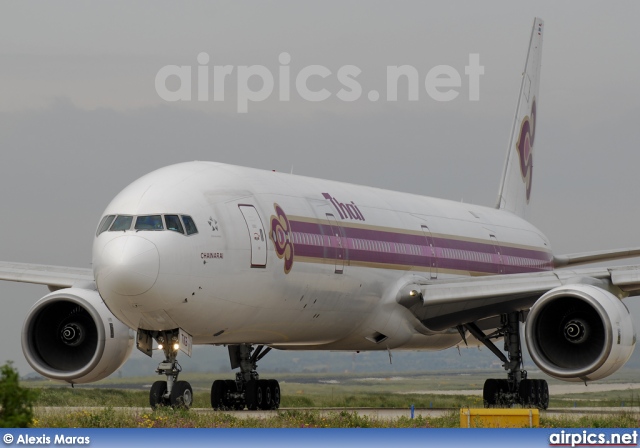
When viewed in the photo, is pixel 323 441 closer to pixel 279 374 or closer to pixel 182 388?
pixel 182 388

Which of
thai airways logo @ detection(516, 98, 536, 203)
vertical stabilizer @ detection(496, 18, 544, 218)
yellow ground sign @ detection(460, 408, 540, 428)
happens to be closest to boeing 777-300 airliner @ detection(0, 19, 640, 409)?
yellow ground sign @ detection(460, 408, 540, 428)

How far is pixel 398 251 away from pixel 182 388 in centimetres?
742

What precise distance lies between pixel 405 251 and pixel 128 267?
29.8 ft

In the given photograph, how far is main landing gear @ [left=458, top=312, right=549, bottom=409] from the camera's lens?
87.2 ft

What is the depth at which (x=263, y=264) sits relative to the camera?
2050cm

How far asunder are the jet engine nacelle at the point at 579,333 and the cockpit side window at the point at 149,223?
692 centimetres

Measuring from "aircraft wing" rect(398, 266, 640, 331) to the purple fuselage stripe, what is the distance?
957 millimetres

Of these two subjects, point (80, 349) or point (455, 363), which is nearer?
point (80, 349)

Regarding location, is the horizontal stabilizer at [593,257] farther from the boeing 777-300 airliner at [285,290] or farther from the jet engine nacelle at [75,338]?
the jet engine nacelle at [75,338]

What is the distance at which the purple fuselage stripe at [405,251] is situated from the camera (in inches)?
883

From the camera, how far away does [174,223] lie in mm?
19172

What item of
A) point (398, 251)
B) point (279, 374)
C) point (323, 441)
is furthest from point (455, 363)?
point (323, 441)

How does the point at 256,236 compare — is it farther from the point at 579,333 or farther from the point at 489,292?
the point at 579,333

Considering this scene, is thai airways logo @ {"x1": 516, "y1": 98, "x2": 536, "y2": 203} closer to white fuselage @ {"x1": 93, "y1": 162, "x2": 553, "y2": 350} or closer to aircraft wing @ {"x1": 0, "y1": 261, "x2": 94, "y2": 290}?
white fuselage @ {"x1": 93, "y1": 162, "x2": 553, "y2": 350}
